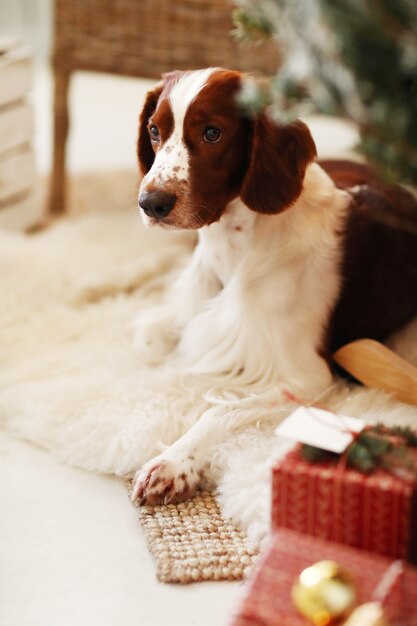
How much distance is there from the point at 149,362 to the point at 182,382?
170mm

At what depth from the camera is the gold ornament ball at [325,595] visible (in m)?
1.25

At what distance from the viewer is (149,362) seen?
229 centimetres

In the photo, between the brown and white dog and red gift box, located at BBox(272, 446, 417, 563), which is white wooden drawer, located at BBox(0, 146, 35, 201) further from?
red gift box, located at BBox(272, 446, 417, 563)

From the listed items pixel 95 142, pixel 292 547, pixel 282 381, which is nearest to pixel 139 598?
pixel 292 547

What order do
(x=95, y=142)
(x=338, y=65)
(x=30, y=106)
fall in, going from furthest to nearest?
(x=95, y=142) < (x=30, y=106) < (x=338, y=65)

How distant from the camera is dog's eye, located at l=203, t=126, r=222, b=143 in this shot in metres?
1.88

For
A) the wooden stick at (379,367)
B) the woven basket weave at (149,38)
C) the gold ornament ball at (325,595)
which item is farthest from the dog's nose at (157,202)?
the woven basket weave at (149,38)

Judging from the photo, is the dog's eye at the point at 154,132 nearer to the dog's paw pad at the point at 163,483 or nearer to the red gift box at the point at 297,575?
the dog's paw pad at the point at 163,483

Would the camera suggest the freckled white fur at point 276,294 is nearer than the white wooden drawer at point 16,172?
Yes

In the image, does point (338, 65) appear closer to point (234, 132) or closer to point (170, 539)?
point (234, 132)

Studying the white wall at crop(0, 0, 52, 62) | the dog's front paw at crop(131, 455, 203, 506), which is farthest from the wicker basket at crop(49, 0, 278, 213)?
the white wall at crop(0, 0, 52, 62)

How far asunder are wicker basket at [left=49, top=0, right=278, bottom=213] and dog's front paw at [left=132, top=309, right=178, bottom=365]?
3.16 ft

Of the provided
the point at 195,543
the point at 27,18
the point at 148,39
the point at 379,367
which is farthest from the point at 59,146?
the point at 27,18

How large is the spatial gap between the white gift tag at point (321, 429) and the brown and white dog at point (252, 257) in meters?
0.43
